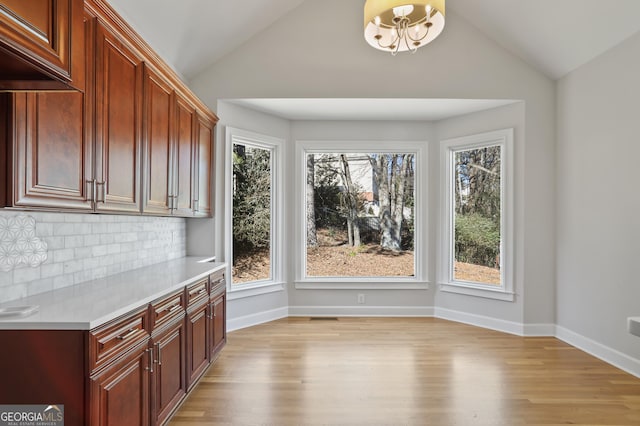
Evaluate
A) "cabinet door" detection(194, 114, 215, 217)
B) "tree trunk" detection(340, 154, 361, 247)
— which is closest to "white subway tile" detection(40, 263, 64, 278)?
"cabinet door" detection(194, 114, 215, 217)

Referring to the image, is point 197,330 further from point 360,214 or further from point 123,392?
point 360,214

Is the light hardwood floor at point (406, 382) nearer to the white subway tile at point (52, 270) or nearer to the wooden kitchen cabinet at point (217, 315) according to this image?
the wooden kitchen cabinet at point (217, 315)

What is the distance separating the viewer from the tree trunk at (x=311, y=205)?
4.99m

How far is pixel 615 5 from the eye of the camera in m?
3.10

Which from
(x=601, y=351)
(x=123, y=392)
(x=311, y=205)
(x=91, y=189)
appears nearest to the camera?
(x=123, y=392)

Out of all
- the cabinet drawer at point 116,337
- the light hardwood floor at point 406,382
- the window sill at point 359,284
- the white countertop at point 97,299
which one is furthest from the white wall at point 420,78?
the cabinet drawer at point 116,337

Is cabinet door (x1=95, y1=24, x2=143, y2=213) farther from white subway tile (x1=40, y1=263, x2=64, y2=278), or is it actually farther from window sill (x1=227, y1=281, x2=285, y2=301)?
window sill (x1=227, y1=281, x2=285, y2=301)

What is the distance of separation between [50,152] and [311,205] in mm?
3494

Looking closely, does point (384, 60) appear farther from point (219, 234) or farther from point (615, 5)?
point (219, 234)

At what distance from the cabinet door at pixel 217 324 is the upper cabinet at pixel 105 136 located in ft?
2.80

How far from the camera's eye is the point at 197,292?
276 centimetres

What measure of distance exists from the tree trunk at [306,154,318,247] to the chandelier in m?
2.33

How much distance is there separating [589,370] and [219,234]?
12.5ft

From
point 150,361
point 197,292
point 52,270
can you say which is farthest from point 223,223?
point 150,361
